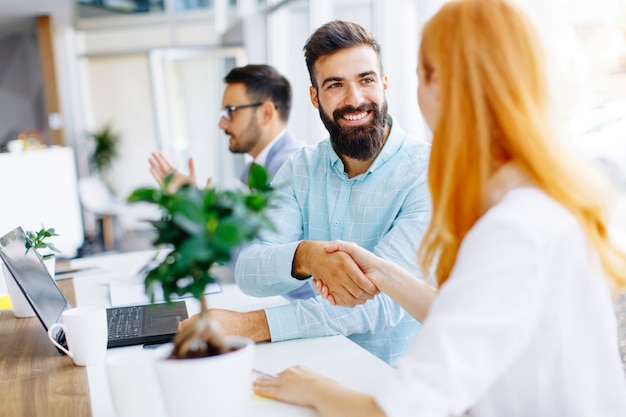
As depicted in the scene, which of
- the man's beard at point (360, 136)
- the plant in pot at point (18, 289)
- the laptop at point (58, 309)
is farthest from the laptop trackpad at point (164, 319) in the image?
the man's beard at point (360, 136)

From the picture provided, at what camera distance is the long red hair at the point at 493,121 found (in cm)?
97

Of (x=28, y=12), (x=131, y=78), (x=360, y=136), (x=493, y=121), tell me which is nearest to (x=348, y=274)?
(x=360, y=136)

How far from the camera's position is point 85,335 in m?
1.44

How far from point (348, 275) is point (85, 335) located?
612 millimetres

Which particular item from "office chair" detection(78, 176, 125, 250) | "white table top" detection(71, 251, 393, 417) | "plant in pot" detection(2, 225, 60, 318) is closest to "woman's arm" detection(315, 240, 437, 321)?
"white table top" detection(71, 251, 393, 417)

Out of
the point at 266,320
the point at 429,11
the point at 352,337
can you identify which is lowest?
the point at 352,337

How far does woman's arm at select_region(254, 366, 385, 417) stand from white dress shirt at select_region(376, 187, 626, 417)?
0.22ft

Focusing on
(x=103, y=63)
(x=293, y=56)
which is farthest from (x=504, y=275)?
(x=103, y=63)

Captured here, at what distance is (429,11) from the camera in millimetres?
2451

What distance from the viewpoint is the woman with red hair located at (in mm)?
886

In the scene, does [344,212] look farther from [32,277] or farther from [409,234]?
[32,277]

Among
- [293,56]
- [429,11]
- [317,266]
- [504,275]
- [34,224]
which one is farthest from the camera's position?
[293,56]

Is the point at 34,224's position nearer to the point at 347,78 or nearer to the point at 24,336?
the point at 24,336

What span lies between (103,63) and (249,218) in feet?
A: 28.4
